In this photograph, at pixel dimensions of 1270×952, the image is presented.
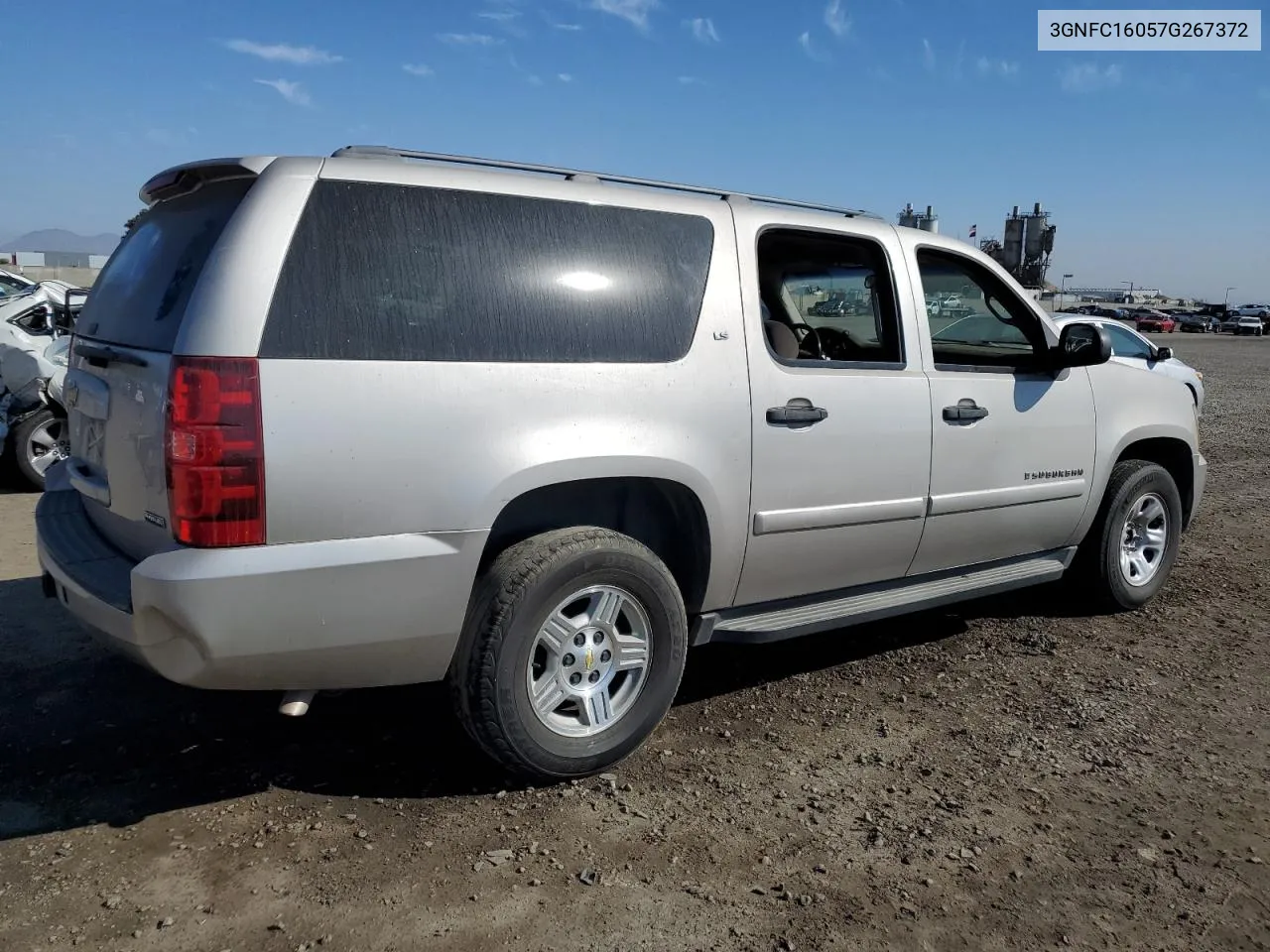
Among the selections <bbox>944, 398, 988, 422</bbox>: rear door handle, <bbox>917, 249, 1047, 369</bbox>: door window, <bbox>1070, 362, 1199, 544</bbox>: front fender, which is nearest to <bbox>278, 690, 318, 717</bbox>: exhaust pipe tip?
<bbox>944, 398, 988, 422</bbox>: rear door handle

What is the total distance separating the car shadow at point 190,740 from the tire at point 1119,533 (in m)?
1.52

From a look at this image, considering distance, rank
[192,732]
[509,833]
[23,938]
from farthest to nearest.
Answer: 1. [192,732]
2. [509,833]
3. [23,938]

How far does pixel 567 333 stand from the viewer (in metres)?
3.28

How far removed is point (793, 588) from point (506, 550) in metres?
1.32

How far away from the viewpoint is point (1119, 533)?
5.25 meters

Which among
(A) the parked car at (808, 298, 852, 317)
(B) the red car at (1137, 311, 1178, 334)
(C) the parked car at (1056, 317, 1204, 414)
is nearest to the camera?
(A) the parked car at (808, 298, 852, 317)

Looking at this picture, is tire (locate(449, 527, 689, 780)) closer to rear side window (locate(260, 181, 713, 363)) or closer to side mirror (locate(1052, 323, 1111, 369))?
rear side window (locate(260, 181, 713, 363))

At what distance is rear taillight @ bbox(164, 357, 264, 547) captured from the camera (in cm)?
269

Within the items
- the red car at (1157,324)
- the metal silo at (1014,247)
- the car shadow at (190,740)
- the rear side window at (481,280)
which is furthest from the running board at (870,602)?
the red car at (1157,324)

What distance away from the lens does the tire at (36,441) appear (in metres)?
7.97

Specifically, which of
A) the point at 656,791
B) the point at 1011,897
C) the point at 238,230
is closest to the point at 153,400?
the point at 238,230

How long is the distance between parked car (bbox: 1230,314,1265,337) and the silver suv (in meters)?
66.2

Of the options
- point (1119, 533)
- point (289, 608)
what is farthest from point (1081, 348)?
point (289, 608)

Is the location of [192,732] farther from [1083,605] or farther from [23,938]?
[1083,605]
